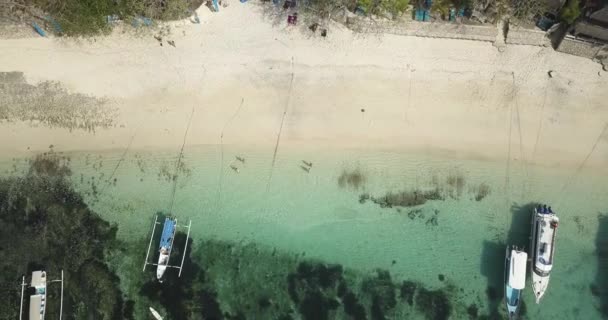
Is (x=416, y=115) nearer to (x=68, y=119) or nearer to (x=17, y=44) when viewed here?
(x=68, y=119)

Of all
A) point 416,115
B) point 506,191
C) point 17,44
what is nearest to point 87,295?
point 17,44

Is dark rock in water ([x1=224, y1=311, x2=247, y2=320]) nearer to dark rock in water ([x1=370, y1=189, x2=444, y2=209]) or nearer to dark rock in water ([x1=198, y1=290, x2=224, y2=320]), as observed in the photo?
dark rock in water ([x1=198, y1=290, x2=224, y2=320])

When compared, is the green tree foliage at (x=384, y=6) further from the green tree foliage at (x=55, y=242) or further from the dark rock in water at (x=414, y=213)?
the green tree foliage at (x=55, y=242)

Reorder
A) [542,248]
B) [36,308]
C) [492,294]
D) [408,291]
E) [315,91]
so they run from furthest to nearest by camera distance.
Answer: [315,91] → [408,291] → [492,294] → [36,308] → [542,248]

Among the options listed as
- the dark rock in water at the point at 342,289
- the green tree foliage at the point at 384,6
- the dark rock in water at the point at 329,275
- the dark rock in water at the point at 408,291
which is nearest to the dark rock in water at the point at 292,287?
the dark rock in water at the point at 329,275

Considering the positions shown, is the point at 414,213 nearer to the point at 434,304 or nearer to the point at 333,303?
the point at 434,304

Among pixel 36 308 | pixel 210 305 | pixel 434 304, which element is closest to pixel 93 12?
pixel 36 308

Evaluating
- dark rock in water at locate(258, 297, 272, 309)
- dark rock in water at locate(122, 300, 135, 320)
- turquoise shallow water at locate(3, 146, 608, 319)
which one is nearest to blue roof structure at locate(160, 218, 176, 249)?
turquoise shallow water at locate(3, 146, 608, 319)
